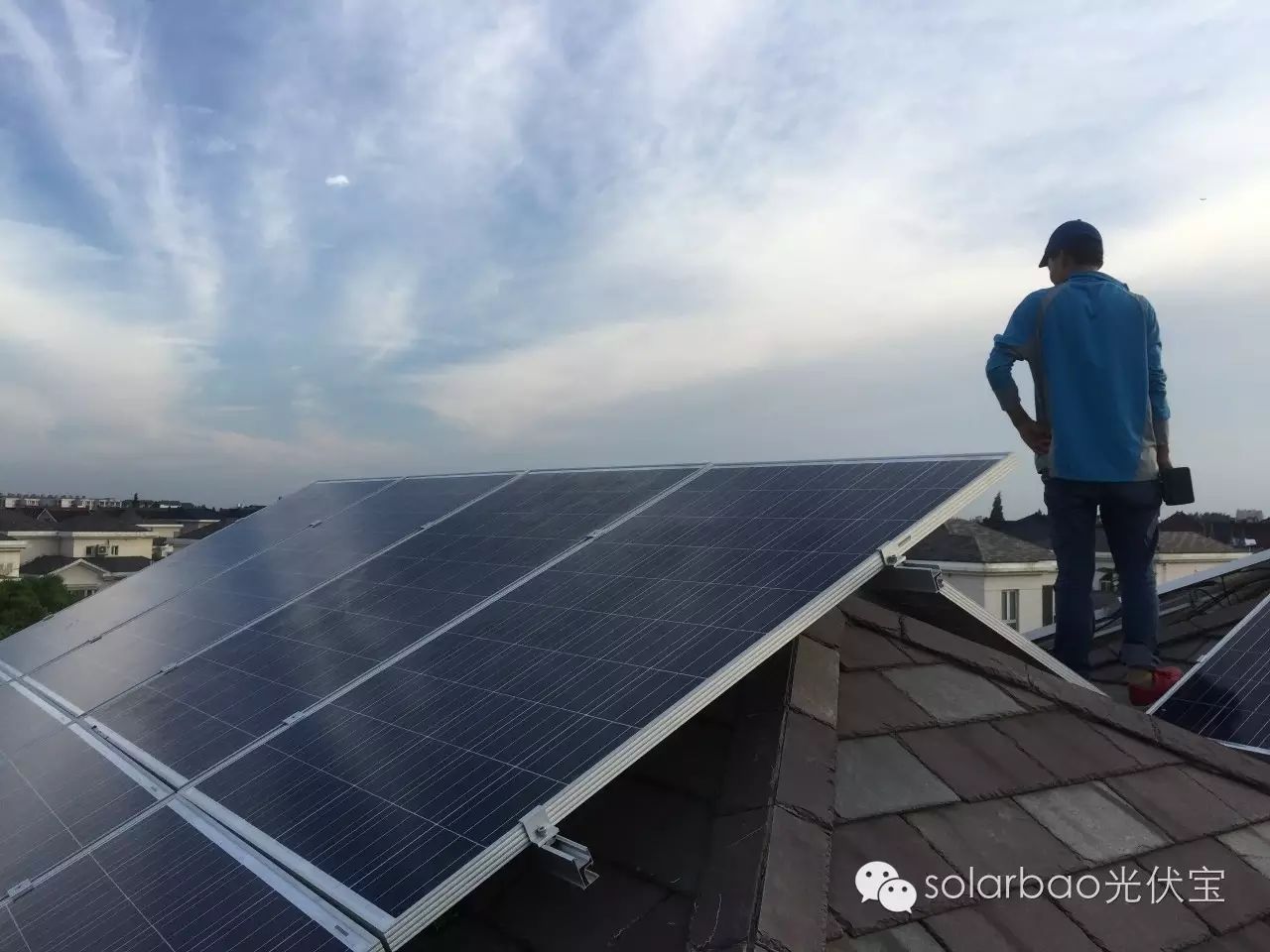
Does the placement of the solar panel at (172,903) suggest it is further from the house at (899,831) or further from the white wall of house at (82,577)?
the white wall of house at (82,577)

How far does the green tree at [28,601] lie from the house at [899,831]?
133 feet

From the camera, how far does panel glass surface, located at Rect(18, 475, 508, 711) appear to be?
864 centimetres

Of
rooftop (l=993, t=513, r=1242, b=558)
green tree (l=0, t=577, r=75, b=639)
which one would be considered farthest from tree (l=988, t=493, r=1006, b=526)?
green tree (l=0, t=577, r=75, b=639)

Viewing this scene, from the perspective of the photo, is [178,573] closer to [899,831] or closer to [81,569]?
[899,831]

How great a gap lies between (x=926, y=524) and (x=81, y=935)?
4.99 metres

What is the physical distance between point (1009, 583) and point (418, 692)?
40.9 m

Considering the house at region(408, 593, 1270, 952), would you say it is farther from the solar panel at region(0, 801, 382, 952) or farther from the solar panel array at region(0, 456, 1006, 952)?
the solar panel at region(0, 801, 382, 952)

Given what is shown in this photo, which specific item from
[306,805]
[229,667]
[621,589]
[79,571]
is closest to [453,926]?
[306,805]

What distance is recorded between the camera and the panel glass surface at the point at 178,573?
11461mm

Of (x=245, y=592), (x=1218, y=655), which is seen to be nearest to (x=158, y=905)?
(x=245, y=592)

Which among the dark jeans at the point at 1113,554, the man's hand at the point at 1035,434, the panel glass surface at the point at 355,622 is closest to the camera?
the panel glass surface at the point at 355,622

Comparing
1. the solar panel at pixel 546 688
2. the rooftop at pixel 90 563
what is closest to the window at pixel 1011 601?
the solar panel at pixel 546 688

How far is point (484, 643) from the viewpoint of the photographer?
19.7 ft

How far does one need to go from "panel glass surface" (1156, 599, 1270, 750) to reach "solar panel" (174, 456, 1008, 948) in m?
2.67
